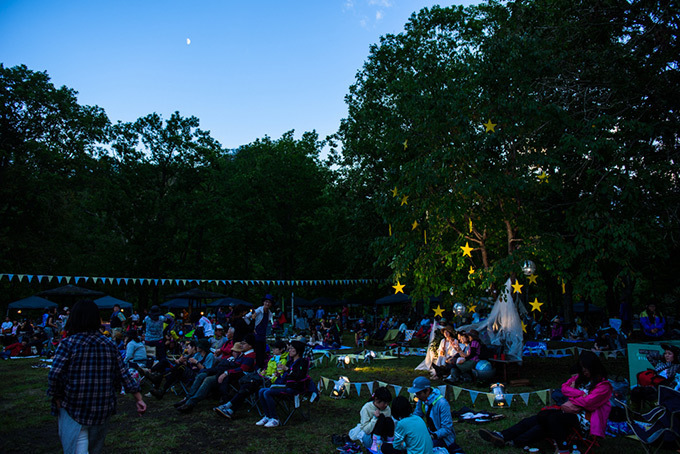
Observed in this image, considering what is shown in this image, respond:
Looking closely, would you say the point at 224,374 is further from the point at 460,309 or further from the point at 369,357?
the point at 369,357

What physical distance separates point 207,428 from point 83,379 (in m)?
3.53

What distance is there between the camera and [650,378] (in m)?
6.91

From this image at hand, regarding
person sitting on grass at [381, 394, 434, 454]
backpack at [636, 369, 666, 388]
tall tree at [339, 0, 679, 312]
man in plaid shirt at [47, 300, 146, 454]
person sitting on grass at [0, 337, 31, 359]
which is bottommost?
person sitting on grass at [0, 337, 31, 359]

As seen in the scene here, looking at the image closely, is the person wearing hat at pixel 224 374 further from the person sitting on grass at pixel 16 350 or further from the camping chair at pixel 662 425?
the person sitting on grass at pixel 16 350

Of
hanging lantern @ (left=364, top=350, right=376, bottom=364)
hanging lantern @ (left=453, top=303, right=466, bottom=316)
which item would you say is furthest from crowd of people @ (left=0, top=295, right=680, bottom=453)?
hanging lantern @ (left=364, top=350, right=376, bottom=364)

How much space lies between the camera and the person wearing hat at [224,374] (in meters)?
7.60

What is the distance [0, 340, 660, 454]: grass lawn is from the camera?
562cm

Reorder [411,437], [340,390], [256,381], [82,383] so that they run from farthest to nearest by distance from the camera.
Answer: [340,390] < [256,381] < [411,437] < [82,383]

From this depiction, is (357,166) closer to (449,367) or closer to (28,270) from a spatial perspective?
(449,367)

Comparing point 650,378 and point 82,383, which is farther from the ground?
point 82,383

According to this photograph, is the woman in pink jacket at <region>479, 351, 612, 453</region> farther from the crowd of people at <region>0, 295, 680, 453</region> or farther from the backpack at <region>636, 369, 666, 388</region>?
the backpack at <region>636, 369, 666, 388</region>

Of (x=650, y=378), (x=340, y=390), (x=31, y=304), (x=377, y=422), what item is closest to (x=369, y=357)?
(x=340, y=390)

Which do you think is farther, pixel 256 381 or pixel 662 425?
pixel 256 381

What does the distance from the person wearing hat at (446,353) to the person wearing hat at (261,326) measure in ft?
13.3
